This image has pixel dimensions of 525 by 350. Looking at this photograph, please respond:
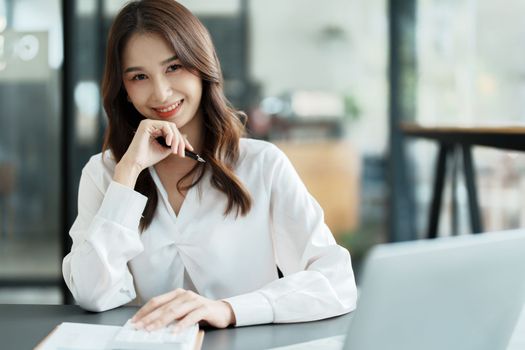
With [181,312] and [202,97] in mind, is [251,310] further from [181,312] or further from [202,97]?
[202,97]

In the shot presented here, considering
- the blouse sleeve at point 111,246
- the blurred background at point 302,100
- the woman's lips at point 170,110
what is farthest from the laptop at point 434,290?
the blurred background at point 302,100

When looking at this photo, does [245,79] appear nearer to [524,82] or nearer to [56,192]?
[56,192]

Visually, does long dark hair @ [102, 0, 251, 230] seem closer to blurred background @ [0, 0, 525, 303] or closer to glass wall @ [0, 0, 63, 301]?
blurred background @ [0, 0, 525, 303]

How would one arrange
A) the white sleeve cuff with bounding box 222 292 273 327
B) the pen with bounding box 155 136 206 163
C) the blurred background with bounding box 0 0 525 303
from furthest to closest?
the blurred background with bounding box 0 0 525 303 < the pen with bounding box 155 136 206 163 < the white sleeve cuff with bounding box 222 292 273 327

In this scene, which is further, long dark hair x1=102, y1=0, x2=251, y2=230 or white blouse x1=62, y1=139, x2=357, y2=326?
long dark hair x1=102, y1=0, x2=251, y2=230

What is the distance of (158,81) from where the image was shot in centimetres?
162

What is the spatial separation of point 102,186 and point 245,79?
2804mm

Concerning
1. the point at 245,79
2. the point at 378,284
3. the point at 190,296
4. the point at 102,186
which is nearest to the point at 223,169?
the point at 102,186

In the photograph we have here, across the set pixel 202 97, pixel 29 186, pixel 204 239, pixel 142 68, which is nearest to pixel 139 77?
pixel 142 68

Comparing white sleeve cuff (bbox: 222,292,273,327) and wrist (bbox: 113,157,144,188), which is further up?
wrist (bbox: 113,157,144,188)

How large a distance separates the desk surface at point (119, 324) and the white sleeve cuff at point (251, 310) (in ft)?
0.05

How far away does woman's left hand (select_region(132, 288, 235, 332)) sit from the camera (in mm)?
1140

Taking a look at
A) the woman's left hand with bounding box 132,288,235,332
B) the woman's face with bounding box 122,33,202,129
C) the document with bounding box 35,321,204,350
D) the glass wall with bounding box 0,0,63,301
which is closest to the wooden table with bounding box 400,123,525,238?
the woman's face with bounding box 122,33,202,129

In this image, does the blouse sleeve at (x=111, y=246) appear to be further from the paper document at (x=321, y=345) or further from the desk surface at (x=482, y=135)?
the desk surface at (x=482, y=135)
